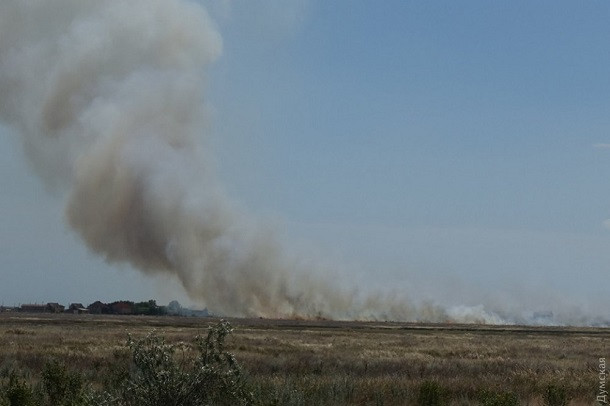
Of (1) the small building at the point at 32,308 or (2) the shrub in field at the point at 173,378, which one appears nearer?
(2) the shrub in field at the point at 173,378

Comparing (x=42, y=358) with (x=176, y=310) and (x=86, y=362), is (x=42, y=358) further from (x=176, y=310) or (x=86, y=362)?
(x=176, y=310)

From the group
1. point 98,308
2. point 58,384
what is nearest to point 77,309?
point 98,308

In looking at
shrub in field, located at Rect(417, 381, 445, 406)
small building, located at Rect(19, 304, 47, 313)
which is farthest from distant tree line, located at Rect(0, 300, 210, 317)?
shrub in field, located at Rect(417, 381, 445, 406)

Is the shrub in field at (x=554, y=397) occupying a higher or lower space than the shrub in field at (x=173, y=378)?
lower

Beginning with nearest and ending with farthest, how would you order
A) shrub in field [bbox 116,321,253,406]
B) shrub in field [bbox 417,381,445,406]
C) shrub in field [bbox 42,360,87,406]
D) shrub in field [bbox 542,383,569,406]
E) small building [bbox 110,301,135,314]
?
shrub in field [bbox 116,321,253,406] < shrub in field [bbox 42,360,87,406] < shrub in field [bbox 542,383,569,406] < shrub in field [bbox 417,381,445,406] < small building [bbox 110,301,135,314]

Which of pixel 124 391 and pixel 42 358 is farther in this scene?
pixel 42 358

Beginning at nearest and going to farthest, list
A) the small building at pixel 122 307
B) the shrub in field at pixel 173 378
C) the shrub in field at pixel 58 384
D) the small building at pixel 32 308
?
the shrub in field at pixel 173 378
the shrub in field at pixel 58 384
the small building at pixel 122 307
the small building at pixel 32 308

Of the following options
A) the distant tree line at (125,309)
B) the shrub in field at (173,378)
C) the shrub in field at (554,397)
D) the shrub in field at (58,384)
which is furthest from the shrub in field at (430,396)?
the distant tree line at (125,309)

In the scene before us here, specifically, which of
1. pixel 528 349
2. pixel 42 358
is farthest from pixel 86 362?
pixel 528 349

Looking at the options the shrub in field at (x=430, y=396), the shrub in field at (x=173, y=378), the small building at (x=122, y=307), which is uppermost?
the small building at (x=122, y=307)

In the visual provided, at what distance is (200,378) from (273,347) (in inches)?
1292

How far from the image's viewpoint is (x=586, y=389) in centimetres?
2252

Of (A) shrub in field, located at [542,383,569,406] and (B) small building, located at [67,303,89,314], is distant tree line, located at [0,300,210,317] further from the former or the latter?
(A) shrub in field, located at [542,383,569,406]

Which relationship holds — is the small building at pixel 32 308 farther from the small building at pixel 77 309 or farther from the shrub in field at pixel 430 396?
the shrub in field at pixel 430 396
